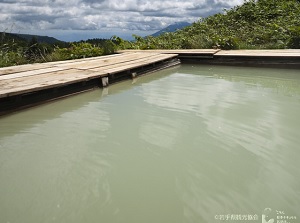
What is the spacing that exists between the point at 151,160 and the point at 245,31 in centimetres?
1012

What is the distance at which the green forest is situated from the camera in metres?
6.66

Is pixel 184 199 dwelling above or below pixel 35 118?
below

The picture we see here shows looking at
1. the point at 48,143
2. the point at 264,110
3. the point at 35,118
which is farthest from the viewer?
the point at 264,110

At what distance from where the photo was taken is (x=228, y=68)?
23.8ft

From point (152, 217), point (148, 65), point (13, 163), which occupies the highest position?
point (148, 65)

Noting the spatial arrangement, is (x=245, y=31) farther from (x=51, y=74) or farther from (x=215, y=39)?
(x=51, y=74)

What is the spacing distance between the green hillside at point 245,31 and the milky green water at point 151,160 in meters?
5.50

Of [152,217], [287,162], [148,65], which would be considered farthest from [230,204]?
[148,65]

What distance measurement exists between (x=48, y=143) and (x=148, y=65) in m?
4.34

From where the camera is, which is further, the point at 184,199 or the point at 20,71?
the point at 20,71

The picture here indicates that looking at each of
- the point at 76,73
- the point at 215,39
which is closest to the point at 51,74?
the point at 76,73

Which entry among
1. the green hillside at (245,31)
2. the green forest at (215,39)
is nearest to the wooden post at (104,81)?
the green forest at (215,39)

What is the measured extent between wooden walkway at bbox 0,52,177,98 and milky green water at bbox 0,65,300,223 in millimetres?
296

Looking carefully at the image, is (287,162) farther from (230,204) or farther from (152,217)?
(152,217)
